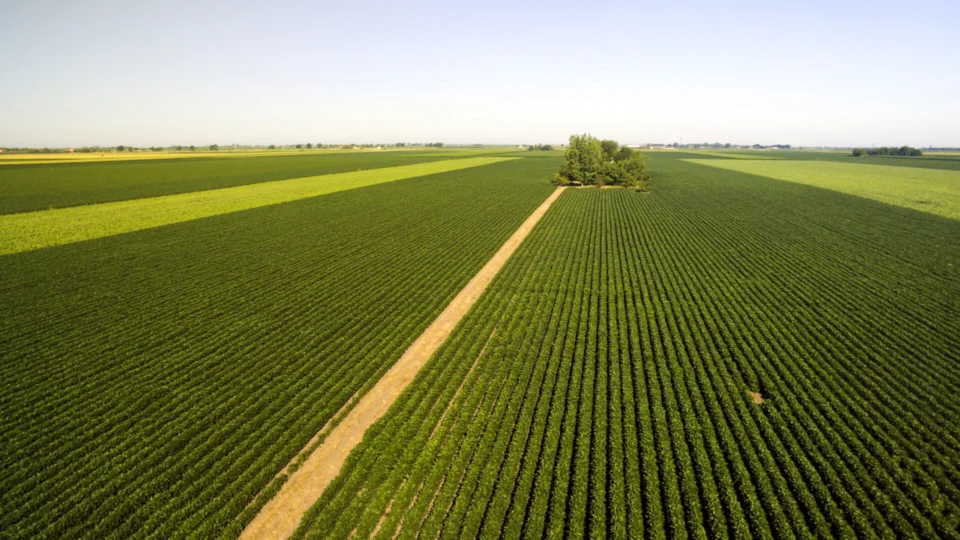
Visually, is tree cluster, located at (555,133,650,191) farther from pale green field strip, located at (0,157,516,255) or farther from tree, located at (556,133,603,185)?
pale green field strip, located at (0,157,516,255)

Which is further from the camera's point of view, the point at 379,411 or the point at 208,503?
→ the point at 379,411

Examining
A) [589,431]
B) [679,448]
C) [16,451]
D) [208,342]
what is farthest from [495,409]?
[16,451]

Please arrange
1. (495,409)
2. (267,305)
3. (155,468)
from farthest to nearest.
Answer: (267,305)
(495,409)
(155,468)

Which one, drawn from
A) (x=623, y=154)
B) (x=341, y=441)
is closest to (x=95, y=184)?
(x=341, y=441)

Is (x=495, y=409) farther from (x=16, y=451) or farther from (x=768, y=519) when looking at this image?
(x=16, y=451)

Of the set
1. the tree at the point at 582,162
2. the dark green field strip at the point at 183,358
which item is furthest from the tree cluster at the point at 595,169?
the dark green field strip at the point at 183,358

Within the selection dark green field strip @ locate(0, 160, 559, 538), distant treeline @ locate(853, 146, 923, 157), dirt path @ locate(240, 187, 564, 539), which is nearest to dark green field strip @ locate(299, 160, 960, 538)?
dirt path @ locate(240, 187, 564, 539)

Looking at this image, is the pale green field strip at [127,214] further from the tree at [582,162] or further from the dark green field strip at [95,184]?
the tree at [582,162]
